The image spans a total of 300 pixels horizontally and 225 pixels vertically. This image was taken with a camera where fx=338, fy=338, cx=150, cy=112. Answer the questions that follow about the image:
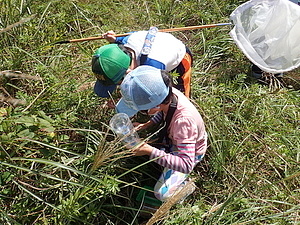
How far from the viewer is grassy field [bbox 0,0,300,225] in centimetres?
190

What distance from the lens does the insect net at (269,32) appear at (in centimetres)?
317

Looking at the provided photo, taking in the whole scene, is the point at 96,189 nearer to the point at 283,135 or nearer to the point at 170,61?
the point at 170,61

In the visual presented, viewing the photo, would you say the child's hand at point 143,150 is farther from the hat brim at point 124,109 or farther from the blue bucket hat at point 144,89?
the hat brim at point 124,109

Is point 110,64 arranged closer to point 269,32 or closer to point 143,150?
point 143,150

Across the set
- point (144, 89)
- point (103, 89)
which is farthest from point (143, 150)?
point (103, 89)

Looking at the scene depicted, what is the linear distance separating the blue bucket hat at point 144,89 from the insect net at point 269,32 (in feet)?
4.96

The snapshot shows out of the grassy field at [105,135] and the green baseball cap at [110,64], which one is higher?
the green baseball cap at [110,64]

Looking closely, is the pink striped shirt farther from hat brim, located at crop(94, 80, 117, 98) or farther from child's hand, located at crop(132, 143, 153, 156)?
hat brim, located at crop(94, 80, 117, 98)

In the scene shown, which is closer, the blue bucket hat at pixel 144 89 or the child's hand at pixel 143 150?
the blue bucket hat at pixel 144 89

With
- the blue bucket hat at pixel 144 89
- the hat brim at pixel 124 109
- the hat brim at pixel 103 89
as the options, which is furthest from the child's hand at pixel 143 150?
the hat brim at pixel 103 89

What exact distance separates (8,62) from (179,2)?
201 centimetres

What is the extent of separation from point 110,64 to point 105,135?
2.57ft

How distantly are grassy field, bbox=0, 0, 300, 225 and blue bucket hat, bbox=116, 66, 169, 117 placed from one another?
0.72 ft

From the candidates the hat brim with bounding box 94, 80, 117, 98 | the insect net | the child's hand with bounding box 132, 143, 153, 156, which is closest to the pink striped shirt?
the child's hand with bounding box 132, 143, 153, 156
